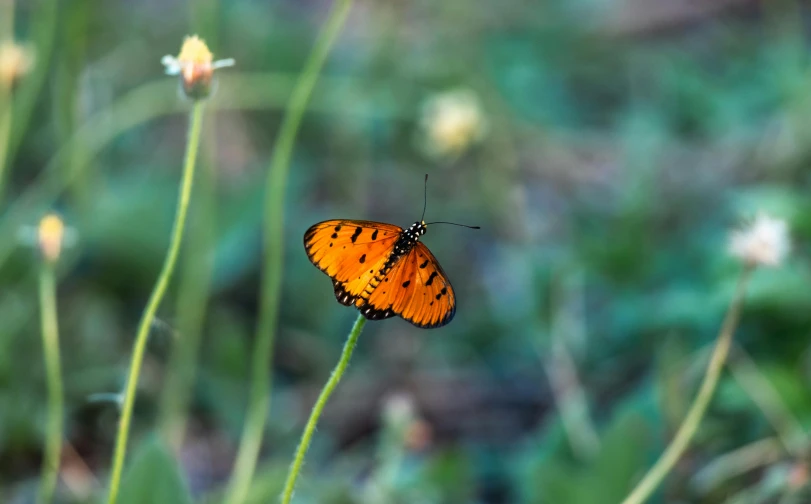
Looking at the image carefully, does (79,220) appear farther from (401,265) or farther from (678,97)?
(678,97)

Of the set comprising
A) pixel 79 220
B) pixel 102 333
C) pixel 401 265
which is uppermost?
pixel 79 220

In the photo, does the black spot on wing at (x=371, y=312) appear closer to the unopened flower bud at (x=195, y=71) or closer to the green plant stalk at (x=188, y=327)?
the unopened flower bud at (x=195, y=71)

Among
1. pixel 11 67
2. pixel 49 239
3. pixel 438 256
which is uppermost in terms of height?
pixel 11 67

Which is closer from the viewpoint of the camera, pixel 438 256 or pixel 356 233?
pixel 356 233

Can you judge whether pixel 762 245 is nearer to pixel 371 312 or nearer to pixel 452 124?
pixel 371 312

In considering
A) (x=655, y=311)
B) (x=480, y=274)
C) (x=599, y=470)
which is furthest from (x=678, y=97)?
(x=599, y=470)

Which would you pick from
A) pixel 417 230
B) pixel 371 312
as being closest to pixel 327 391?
pixel 371 312

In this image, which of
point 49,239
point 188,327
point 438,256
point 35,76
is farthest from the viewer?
point 438,256
